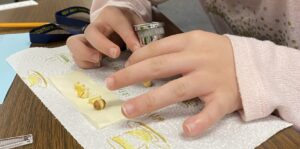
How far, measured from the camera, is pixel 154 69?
368 millimetres

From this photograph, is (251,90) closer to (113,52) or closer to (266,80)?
(266,80)

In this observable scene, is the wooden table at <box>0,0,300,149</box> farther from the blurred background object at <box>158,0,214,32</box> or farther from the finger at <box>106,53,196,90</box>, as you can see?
the blurred background object at <box>158,0,214,32</box>

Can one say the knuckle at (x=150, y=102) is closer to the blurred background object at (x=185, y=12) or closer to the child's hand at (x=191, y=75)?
the child's hand at (x=191, y=75)

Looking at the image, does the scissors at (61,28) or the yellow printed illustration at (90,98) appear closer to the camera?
the yellow printed illustration at (90,98)

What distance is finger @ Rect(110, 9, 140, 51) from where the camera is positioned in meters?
0.45

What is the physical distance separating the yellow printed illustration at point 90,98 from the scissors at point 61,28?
14 cm

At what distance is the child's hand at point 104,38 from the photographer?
454mm

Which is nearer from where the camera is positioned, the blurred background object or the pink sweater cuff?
the pink sweater cuff

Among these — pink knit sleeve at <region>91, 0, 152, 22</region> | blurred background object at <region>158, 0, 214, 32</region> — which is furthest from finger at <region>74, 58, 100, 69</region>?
blurred background object at <region>158, 0, 214, 32</region>

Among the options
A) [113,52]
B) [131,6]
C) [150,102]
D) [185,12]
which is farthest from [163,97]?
[185,12]

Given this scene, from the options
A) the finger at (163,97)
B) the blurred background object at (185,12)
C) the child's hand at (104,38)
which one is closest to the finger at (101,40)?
the child's hand at (104,38)

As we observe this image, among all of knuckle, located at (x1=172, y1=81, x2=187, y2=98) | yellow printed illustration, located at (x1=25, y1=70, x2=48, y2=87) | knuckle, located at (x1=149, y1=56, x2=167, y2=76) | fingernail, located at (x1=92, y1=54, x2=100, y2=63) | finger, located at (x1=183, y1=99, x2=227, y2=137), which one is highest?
knuckle, located at (x1=149, y1=56, x2=167, y2=76)

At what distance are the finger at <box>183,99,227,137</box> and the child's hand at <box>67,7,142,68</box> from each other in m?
0.14

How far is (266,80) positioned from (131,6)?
0.87ft
